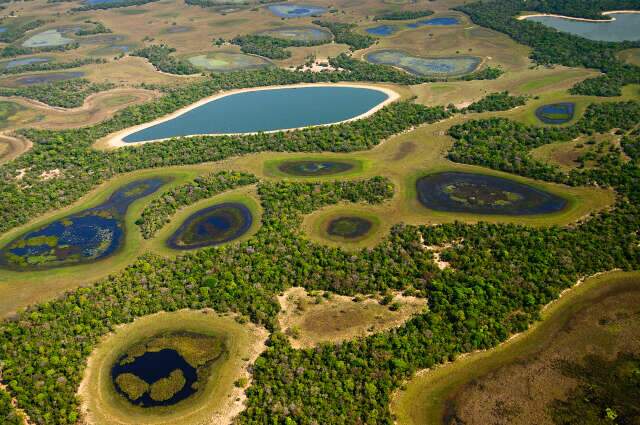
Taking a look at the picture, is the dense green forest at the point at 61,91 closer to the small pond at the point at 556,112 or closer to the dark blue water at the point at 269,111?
the dark blue water at the point at 269,111

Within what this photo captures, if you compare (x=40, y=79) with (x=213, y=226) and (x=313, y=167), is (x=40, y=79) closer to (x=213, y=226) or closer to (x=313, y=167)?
(x=313, y=167)

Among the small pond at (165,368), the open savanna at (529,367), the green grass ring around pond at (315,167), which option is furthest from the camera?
the green grass ring around pond at (315,167)

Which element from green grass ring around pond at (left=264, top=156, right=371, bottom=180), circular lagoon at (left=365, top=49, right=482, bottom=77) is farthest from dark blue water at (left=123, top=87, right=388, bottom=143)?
circular lagoon at (left=365, top=49, right=482, bottom=77)

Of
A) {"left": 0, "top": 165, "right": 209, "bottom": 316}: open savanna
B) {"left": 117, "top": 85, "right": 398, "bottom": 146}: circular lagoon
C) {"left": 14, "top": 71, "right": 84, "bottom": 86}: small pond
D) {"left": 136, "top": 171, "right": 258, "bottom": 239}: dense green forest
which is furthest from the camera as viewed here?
{"left": 14, "top": 71, "right": 84, "bottom": 86}: small pond

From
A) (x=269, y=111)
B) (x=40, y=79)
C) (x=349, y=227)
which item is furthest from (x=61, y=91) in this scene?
(x=349, y=227)

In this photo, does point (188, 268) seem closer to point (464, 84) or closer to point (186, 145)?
point (186, 145)

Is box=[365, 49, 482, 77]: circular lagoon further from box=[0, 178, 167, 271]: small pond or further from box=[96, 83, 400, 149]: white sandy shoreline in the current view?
box=[0, 178, 167, 271]: small pond

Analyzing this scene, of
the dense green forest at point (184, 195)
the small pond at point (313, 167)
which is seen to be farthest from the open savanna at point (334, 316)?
the small pond at point (313, 167)
